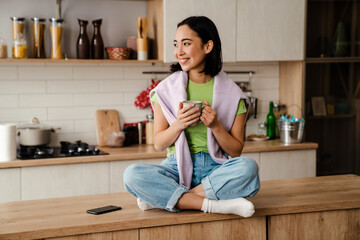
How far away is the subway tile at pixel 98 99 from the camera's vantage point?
3.88 m

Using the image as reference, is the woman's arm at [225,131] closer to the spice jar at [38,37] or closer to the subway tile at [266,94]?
the spice jar at [38,37]

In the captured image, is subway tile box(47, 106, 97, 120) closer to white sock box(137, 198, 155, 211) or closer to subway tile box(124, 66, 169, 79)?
subway tile box(124, 66, 169, 79)

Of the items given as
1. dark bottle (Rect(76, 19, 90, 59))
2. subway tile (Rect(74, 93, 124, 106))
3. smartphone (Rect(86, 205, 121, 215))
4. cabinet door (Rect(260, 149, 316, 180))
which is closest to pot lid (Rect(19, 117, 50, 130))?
subway tile (Rect(74, 93, 124, 106))

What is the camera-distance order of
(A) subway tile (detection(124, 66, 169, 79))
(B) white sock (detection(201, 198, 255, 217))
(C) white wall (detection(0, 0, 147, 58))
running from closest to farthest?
(B) white sock (detection(201, 198, 255, 217))
(C) white wall (detection(0, 0, 147, 58))
(A) subway tile (detection(124, 66, 169, 79))

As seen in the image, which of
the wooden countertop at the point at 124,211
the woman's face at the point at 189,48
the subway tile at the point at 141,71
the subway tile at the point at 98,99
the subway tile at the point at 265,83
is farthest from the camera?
the subway tile at the point at 265,83

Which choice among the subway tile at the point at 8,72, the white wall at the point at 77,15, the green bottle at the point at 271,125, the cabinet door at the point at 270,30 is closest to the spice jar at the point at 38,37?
the white wall at the point at 77,15

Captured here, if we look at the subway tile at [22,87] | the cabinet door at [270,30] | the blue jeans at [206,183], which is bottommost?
the blue jeans at [206,183]

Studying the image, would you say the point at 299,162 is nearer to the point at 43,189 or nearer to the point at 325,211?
the point at 325,211

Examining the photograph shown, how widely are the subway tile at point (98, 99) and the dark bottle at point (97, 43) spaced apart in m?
0.35

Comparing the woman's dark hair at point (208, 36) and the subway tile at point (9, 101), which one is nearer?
the woman's dark hair at point (208, 36)

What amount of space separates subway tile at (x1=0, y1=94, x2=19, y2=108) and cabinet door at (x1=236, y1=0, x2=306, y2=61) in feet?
5.86

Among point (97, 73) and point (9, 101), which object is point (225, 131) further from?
point (9, 101)

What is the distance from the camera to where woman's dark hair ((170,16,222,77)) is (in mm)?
2223

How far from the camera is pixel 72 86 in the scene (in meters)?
3.86
